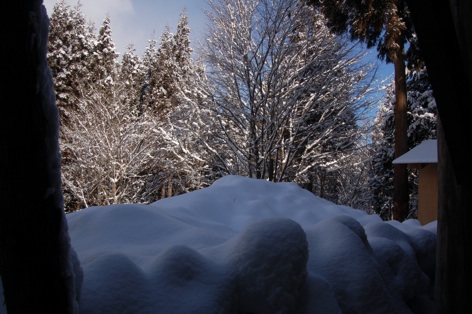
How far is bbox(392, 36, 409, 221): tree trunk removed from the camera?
32.1ft

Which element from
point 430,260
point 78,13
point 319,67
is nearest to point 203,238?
point 430,260

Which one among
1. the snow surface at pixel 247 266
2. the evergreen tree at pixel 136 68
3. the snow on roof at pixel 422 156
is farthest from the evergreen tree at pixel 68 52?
the snow surface at pixel 247 266

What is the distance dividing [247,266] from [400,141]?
9812mm

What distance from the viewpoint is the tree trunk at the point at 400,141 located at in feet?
32.1

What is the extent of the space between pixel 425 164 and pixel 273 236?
8.64m

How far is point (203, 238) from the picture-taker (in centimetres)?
185

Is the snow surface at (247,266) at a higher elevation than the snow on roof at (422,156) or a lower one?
lower
